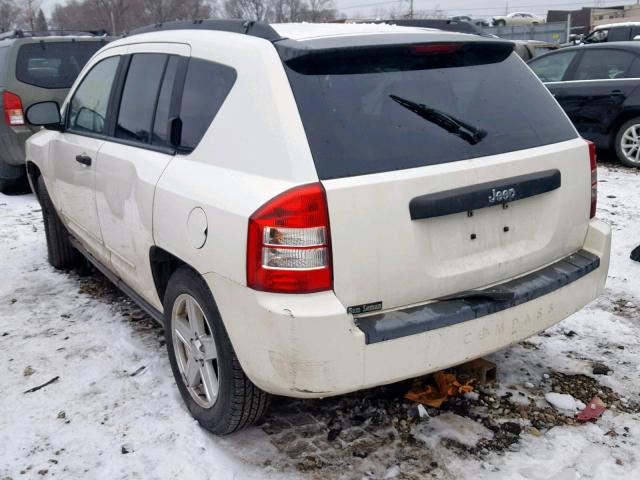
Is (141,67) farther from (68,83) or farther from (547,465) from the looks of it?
(68,83)

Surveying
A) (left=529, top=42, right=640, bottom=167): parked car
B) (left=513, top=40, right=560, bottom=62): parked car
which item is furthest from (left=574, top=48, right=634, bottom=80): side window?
(left=513, top=40, right=560, bottom=62): parked car

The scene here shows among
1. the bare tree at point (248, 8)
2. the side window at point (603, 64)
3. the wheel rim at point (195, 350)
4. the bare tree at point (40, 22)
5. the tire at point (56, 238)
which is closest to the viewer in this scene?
the wheel rim at point (195, 350)

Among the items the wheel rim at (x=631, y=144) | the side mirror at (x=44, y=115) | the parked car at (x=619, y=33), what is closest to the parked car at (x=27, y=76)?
the side mirror at (x=44, y=115)

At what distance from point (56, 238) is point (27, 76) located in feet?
11.5

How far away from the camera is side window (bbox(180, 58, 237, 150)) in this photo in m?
2.66

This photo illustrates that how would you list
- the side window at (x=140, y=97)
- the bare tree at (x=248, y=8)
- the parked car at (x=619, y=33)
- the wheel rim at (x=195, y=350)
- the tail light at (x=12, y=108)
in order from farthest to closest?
the bare tree at (x=248, y=8), the parked car at (x=619, y=33), the tail light at (x=12, y=108), the side window at (x=140, y=97), the wheel rim at (x=195, y=350)

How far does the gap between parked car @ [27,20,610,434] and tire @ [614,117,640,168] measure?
5894 millimetres

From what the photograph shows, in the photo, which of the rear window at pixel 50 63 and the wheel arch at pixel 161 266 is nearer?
the wheel arch at pixel 161 266

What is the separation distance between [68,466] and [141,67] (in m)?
2.05

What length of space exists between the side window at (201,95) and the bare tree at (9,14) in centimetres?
8119

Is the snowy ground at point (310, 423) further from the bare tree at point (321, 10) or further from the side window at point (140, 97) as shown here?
the bare tree at point (321, 10)

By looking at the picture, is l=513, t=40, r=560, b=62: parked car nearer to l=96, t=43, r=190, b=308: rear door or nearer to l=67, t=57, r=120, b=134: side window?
l=67, t=57, r=120, b=134: side window

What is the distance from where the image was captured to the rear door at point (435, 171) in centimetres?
230

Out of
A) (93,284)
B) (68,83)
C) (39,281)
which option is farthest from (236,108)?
(68,83)
